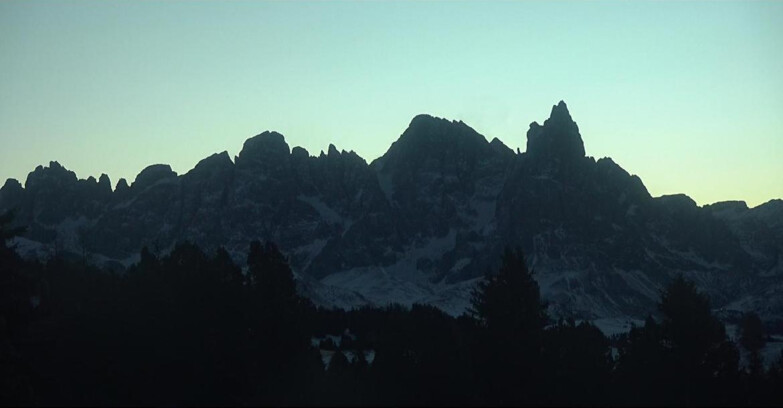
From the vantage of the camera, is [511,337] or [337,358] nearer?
[511,337]

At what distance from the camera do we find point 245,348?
69.5 metres

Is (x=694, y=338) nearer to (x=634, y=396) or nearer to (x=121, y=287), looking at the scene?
(x=634, y=396)

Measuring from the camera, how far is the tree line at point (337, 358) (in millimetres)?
64688

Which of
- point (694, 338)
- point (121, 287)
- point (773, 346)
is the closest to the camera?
point (694, 338)

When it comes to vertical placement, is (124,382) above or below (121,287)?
below

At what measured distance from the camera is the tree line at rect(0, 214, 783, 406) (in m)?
64.7

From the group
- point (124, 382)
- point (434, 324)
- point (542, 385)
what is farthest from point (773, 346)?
point (124, 382)

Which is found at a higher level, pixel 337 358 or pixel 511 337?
pixel 511 337

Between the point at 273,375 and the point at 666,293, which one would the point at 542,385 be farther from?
the point at 273,375

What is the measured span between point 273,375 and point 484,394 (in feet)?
50.2

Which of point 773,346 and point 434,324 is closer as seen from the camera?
point 434,324

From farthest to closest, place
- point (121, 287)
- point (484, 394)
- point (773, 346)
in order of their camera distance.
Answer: point (773, 346), point (121, 287), point (484, 394)

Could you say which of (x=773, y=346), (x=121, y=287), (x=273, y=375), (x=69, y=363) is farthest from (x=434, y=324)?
(x=773, y=346)

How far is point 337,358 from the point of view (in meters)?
72.8
